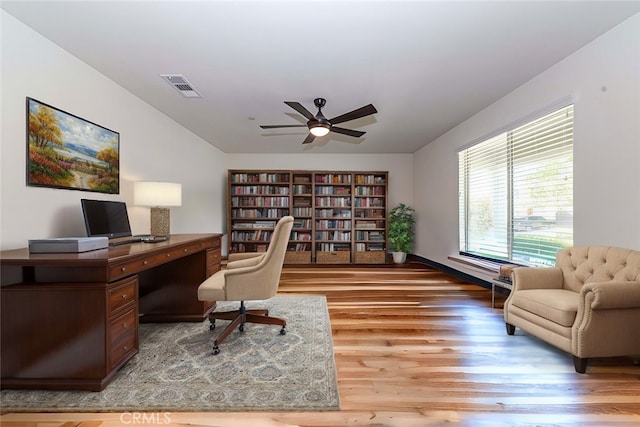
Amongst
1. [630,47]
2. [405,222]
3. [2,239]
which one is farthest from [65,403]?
[405,222]

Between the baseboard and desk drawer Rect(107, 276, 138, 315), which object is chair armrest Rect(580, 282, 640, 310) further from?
desk drawer Rect(107, 276, 138, 315)

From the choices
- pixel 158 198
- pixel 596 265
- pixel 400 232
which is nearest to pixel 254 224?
pixel 400 232

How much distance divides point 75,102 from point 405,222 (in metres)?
5.49

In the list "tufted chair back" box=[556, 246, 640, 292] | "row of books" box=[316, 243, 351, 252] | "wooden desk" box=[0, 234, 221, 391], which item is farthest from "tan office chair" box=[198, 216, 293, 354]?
"row of books" box=[316, 243, 351, 252]

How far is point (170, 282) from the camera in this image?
2.74 meters

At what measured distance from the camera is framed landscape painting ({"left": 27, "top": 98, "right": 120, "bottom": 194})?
2.05 meters

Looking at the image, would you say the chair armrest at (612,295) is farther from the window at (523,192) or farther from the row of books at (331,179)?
the row of books at (331,179)

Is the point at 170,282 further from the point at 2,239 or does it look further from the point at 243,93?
the point at 243,93

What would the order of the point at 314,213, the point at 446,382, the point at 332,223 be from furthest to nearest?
the point at 332,223 < the point at 314,213 < the point at 446,382

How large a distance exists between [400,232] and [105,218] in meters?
5.10

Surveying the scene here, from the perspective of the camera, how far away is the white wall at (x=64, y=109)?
190 centimetres

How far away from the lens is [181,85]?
293 cm

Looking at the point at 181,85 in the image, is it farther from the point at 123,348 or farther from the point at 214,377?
the point at 214,377

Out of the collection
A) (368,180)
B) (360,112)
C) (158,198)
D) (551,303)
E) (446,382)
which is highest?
(360,112)
